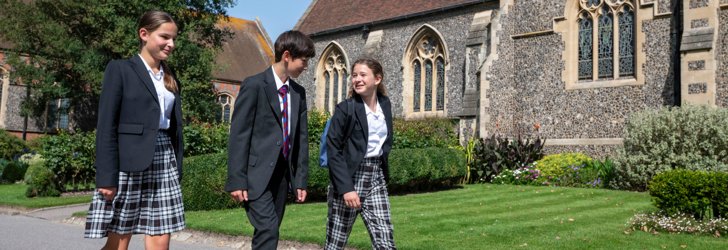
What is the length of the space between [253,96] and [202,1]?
79.6 feet

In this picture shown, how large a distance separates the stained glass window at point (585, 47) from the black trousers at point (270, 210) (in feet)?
49.7

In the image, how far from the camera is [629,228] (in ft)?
28.0

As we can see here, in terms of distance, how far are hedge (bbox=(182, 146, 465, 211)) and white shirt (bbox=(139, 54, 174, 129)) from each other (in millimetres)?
7512

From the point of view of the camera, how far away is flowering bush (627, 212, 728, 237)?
8.15 meters

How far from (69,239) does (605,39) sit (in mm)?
14172

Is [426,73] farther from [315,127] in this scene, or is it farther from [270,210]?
[270,210]

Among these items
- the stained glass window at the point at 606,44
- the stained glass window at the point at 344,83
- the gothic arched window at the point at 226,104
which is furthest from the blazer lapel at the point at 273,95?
the gothic arched window at the point at 226,104

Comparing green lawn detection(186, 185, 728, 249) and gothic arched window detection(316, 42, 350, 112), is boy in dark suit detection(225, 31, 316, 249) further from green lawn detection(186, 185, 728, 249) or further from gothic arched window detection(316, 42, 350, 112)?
gothic arched window detection(316, 42, 350, 112)

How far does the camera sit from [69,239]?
26.8 ft

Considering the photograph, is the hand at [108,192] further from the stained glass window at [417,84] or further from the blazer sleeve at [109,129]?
the stained glass window at [417,84]

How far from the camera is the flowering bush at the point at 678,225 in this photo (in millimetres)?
8148

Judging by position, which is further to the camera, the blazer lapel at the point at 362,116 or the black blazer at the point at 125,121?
the blazer lapel at the point at 362,116

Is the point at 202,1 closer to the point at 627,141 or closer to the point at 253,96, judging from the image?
the point at 627,141

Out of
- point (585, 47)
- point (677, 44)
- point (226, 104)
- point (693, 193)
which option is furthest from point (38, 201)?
point (226, 104)
